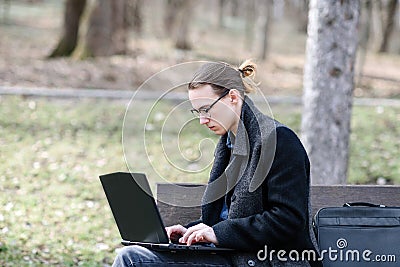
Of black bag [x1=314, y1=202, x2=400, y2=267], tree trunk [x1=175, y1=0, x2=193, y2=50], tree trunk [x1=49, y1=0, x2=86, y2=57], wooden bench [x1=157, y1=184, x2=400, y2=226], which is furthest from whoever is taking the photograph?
tree trunk [x1=175, y1=0, x2=193, y2=50]

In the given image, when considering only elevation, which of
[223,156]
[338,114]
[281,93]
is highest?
[223,156]

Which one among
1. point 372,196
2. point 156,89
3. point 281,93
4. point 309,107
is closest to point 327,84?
point 309,107

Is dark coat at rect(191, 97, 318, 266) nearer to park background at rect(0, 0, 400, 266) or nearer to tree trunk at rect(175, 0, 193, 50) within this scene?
park background at rect(0, 0, 400, 266)

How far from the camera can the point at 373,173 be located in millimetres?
8039

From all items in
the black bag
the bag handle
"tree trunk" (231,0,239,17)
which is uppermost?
the bag handle

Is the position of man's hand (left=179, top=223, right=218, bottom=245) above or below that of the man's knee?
above

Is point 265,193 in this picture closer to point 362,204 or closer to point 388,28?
point 362,204

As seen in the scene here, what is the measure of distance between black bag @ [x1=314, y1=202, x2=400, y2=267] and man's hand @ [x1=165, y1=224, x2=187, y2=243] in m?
0.65

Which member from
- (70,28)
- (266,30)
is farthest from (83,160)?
(266,30)

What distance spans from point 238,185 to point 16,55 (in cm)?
1459

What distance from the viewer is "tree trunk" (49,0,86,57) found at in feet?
49.5

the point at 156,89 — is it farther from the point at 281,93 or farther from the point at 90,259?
the point at 90,259

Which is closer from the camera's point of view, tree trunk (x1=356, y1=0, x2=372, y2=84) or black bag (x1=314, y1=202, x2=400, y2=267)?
black bag (x1=314, y1=202, x2=400, y2=267)

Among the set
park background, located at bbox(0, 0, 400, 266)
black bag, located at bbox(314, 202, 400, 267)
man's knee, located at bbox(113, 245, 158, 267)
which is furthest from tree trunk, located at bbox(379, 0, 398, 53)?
man's knee, located at bbox(113, 245, 158, 267)
